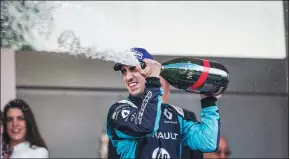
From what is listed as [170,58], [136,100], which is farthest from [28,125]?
[136,100]

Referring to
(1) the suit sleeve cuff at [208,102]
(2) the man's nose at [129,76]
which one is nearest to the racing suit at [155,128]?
(1) the suit sleeve cuff at [208,102]

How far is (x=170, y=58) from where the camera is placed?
15.5 feet

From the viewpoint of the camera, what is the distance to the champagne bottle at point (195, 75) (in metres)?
3.19

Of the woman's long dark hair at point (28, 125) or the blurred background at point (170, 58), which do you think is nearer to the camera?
the woman's long dark hair at point (28, 125)

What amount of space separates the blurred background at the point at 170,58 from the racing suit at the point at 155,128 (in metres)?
1.36

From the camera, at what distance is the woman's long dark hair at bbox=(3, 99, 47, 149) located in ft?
15.0

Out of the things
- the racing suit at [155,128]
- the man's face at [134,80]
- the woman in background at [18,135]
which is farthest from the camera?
the woman in background at [18,135]

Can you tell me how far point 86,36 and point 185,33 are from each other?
4.94 feet

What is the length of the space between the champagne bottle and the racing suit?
86mm

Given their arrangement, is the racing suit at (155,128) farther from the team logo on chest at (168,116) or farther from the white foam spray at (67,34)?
the white foam spray at (67,34)

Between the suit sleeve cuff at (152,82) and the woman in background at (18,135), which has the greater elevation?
the suit sleeve cuff at (152,82)

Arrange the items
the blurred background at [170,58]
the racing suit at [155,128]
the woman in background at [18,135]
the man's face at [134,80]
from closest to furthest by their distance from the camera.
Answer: the racing suit at [155,128] → the man's face at [134,80] → the woman in background at [18,135] → the blurred background at [170,58]

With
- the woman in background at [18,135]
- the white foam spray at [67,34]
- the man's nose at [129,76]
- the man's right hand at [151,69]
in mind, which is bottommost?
the woman in background at [18,135]

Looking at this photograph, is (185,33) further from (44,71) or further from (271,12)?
(44,71)
